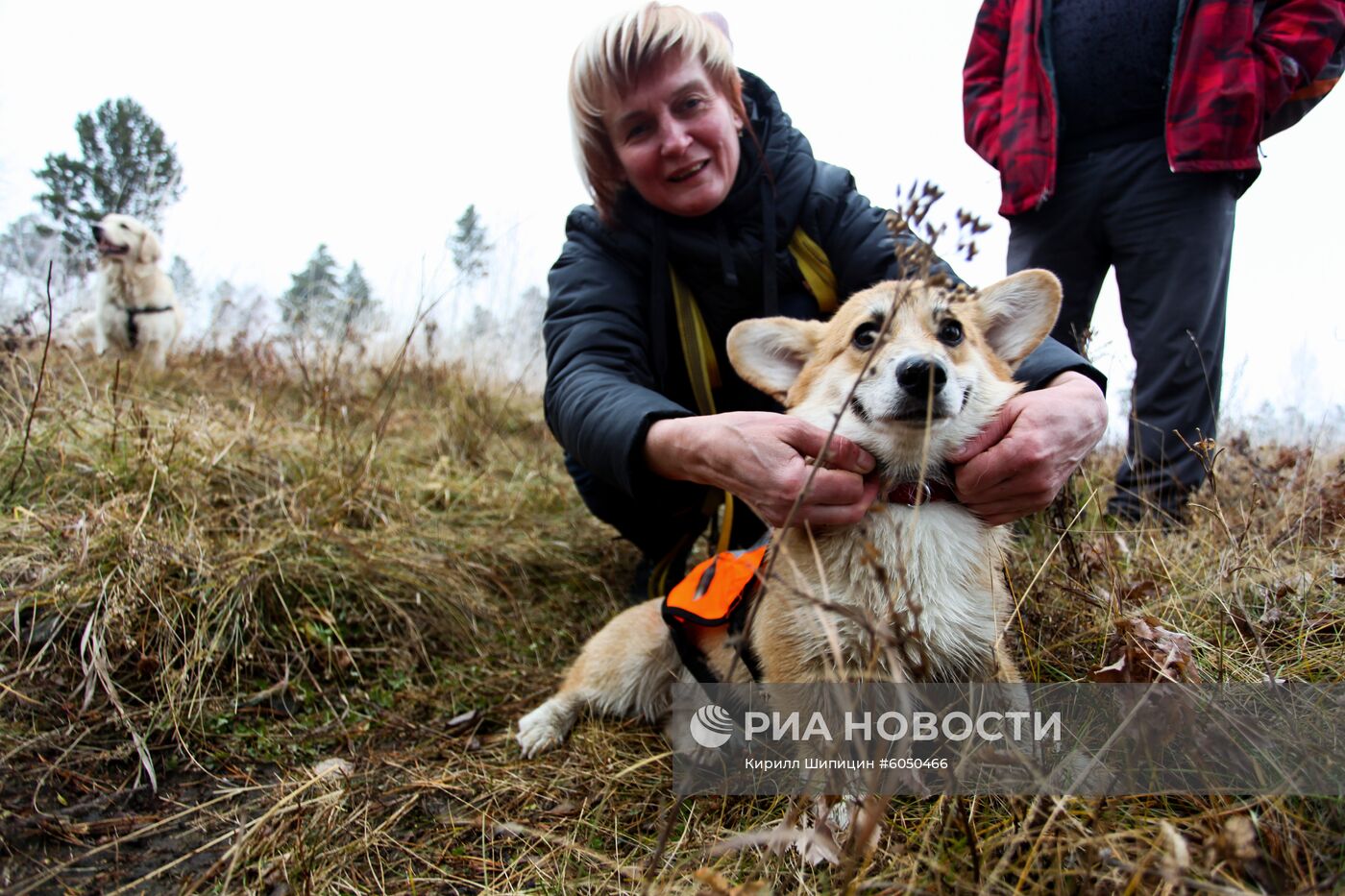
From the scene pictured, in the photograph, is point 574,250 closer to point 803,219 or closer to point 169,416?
point 803,219

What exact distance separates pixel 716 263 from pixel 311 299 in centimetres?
435

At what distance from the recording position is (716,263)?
2.46 m

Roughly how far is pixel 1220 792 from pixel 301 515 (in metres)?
2.70

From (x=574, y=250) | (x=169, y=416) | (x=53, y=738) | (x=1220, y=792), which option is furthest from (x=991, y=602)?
(x=169, y=416)

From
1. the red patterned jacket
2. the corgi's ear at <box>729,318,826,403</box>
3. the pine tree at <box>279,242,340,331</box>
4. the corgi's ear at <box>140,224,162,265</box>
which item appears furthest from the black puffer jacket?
the corgi's ear at <box>140,224,162,265</box>

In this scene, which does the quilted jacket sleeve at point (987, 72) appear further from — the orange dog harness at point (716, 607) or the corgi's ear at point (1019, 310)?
the orange dog harness at point (716, 607)

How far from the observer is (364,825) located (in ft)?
5.13

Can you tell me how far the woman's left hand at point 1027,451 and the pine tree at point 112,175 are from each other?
7.80 meters

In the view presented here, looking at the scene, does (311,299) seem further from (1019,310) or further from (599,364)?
(1019,310)

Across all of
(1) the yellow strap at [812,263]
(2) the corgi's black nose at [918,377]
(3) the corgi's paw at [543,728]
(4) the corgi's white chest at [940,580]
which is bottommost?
(3) the corgi's paw at [543,728]

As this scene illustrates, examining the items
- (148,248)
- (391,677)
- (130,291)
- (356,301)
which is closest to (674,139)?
(391,677)

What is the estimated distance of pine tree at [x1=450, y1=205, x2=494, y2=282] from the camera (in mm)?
3856

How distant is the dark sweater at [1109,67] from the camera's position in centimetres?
255

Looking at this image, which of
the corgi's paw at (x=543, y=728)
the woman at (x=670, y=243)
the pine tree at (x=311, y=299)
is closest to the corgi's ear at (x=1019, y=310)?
the woman at (x=670, y=243)
